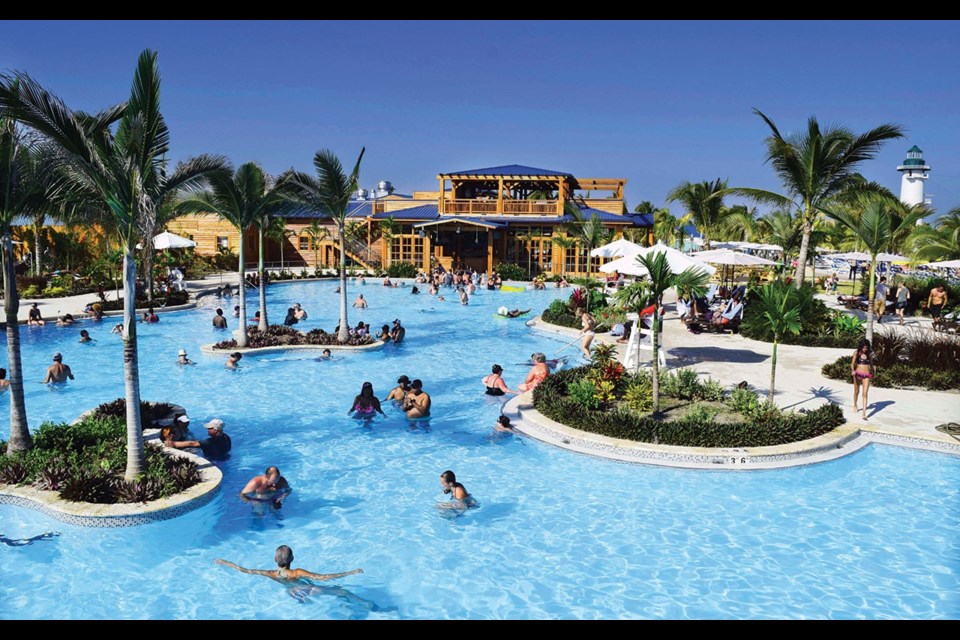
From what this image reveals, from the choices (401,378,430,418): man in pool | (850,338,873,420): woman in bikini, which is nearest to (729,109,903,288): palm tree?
(850,338,873,420): woman in bikini

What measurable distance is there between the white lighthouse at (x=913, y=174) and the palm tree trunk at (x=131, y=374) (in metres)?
131

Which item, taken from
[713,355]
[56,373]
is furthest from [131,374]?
[713,355]

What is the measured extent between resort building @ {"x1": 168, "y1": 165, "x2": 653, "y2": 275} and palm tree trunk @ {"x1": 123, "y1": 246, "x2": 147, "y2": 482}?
32543 mm

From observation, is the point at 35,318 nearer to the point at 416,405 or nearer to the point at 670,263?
the point at 416,405

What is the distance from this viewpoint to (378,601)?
6.88 meters

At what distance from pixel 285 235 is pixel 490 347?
1258 inches

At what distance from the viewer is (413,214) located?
45812mm

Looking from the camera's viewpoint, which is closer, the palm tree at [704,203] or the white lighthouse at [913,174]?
the palm tree at [704,203]

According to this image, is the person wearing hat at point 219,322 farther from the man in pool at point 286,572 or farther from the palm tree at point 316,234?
the palm tree at point 316,234

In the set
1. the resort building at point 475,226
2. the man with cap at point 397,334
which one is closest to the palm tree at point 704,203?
the resort building at point 475,226

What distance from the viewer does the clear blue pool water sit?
6.78 m

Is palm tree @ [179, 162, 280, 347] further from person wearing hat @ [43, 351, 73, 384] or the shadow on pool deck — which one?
the shadow on pool deck

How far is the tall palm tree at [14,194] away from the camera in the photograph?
26.8ft

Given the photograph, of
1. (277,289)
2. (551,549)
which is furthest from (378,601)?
(277,289)
